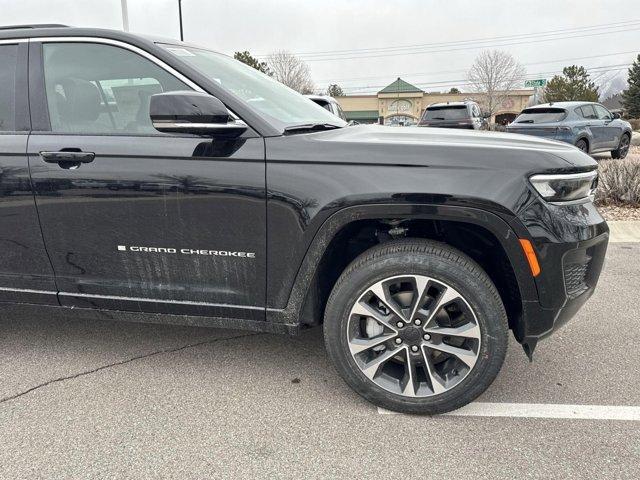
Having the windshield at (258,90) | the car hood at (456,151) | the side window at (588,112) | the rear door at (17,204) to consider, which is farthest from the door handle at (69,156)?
the side window at (588,112)

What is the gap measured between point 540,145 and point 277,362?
1.91 meters

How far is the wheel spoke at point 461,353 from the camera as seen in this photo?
95.0 inches

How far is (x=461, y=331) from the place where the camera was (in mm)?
2404

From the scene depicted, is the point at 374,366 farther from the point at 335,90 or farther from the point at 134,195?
the point at 335,90

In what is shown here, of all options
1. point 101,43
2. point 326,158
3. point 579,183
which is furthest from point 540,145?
point 101,43

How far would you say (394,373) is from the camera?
2.60 m

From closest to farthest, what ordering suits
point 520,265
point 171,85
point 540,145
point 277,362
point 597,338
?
point 520,265 < point 540,145 < point 171,85 < point 277,362 < point 597,338

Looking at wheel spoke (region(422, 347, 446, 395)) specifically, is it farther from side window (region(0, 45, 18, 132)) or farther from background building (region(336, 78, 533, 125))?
background building (region(336, 78, 533, 125))

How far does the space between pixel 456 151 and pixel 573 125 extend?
10.8 metres

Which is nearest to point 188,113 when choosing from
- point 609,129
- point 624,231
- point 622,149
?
point 624,231

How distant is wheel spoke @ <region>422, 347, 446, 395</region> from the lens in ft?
8.11

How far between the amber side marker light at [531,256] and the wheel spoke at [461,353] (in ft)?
1.58

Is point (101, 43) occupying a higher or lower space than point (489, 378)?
higher

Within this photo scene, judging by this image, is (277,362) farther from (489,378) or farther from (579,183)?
(579,183)
